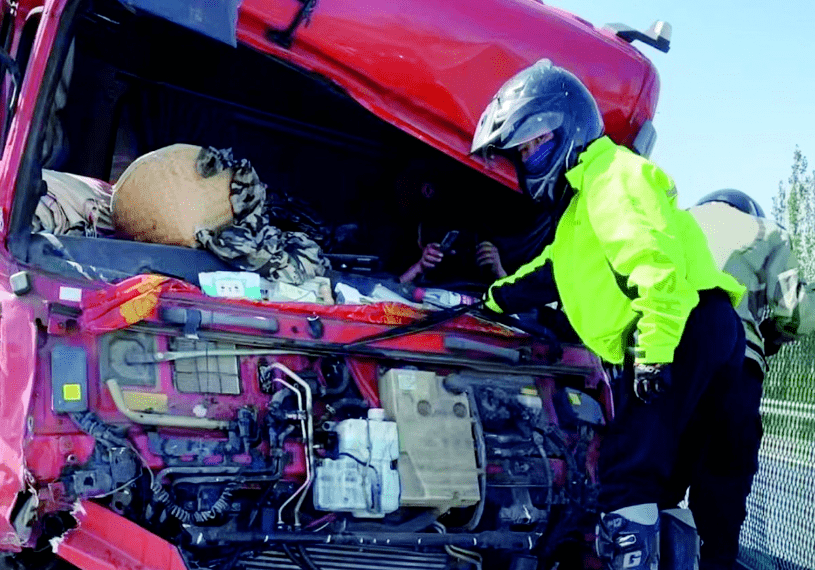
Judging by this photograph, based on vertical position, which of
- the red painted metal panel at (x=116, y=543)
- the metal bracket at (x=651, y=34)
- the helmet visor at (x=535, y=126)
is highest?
the metal bracket at (x=651, y=34)

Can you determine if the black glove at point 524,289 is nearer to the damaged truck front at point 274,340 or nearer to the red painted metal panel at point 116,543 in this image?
the damaged truck front at point 274,340

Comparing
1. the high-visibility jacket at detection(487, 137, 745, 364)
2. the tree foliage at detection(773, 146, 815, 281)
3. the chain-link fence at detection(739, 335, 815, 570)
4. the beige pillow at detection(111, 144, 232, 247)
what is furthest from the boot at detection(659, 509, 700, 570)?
the tree foliage at detection(773, 146, 815, 281)

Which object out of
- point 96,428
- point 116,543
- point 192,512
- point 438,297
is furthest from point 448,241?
point 116,543

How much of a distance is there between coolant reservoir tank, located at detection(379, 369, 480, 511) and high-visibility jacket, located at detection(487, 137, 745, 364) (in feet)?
1.91

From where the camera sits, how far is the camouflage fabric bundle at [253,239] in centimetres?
377

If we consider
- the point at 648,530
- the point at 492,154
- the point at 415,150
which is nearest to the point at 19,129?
the point at 492,154

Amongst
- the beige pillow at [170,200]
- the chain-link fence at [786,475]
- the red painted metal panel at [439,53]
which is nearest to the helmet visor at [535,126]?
the red painted metal panel at [439,53]

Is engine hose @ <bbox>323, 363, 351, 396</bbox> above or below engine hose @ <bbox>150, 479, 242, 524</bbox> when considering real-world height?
above

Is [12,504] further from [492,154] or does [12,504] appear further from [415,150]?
[415,150]

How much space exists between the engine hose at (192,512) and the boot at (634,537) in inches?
52.8

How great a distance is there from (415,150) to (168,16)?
6.47 ft

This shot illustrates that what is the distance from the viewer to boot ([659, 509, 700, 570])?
357 cm

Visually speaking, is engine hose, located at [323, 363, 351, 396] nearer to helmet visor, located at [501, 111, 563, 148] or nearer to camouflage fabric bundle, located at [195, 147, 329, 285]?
camouflage fabric bundle, located at [195, 147, 329, 285]

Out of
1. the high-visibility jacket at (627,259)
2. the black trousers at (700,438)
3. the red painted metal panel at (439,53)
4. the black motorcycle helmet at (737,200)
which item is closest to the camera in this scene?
the high-visibility jacket at (627,259)
